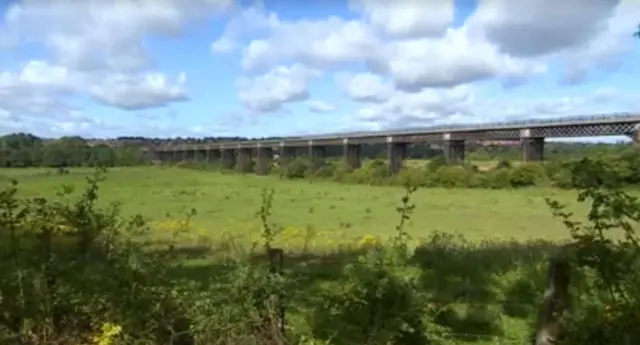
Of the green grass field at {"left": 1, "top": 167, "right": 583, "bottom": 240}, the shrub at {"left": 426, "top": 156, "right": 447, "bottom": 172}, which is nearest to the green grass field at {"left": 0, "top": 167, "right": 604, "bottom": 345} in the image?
the green grass field at {"left": 1, "top": 167, "right": 583, "bottom": 240}

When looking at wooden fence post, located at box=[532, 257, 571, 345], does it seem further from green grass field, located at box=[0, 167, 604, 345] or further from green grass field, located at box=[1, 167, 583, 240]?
green grass field, located at box=[1, 167, 583, 240]

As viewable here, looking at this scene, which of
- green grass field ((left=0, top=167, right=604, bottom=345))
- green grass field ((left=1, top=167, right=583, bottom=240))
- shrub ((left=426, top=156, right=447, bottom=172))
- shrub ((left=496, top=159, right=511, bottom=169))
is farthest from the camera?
shrub ((left=426, top=156, right=447, bottom=172))

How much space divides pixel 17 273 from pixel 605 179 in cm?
426

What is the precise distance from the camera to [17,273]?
4.88 meters

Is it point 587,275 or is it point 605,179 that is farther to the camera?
point 587,275

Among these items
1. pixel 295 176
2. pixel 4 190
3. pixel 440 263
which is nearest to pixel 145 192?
pixel 295 176

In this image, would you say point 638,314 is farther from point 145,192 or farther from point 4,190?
point 145,192

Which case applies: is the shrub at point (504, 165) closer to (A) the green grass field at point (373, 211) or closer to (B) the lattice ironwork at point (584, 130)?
(B) the lattice ironwork at point (584, 130)

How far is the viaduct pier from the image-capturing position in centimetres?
5003

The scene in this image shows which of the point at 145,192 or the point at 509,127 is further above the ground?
the point at 509,127

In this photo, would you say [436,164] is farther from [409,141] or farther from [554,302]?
[554,302]

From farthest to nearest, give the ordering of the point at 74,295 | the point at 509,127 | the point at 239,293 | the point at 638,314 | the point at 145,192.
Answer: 1. the point at 509,127
2. the point at 145,192
3. the point at 74,295
4. the point at 239,293
5. the point at 638,314

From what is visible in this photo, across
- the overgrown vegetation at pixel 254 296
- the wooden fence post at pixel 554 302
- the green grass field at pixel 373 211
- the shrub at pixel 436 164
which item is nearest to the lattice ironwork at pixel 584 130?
the green grass field at pixel 373 211

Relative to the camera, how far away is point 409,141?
69.6m
